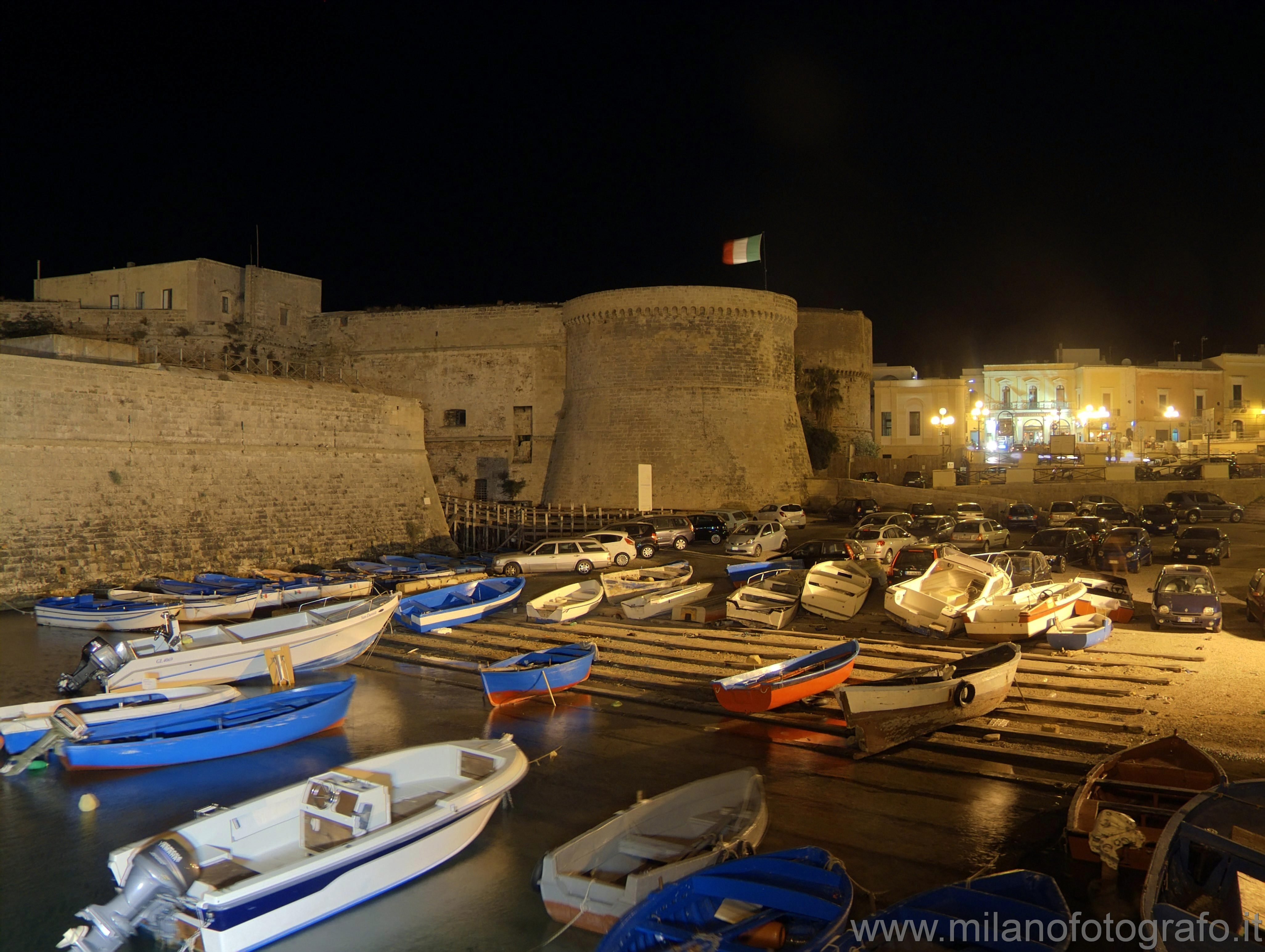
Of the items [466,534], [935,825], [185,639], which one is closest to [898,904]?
[935,825]

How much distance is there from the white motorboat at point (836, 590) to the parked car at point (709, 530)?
30.4 ft

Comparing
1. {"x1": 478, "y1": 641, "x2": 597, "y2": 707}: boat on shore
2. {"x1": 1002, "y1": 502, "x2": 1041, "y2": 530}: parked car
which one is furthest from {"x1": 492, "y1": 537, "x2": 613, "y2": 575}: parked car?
{"x1": 1002, "y1": 502, "x2": 1041, "y2": 530}: parked car

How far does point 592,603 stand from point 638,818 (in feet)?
31.4

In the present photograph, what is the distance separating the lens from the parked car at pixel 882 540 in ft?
63.0

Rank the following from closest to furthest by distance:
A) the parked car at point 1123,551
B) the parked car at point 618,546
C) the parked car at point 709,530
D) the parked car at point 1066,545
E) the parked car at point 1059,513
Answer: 1. the parked car at point 1123,551
2. the parked car at point 1066,545
3. the parked car at point 618,546
4. the parked car at point 1059,513
5. the parked car at point 709,530

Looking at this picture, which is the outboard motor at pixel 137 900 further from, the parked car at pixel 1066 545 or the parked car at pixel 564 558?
the parked car at pixel 1066 545

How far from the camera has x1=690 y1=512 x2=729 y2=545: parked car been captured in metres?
24.4

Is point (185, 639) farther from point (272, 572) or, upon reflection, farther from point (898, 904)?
point (898, 904)

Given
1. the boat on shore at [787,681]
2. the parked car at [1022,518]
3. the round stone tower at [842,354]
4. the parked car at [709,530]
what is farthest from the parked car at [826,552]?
the round stone tower at [842,354]

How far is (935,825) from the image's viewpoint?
Result: 22.3 ft

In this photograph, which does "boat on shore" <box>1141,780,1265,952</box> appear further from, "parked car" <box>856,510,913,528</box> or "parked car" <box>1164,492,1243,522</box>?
"parked car" <box>1164,492,1243,522</box>

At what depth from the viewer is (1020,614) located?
11.9 metres

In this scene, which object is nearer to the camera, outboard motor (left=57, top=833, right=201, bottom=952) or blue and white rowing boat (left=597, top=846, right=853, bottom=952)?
blue and white rowing boat (left=597, top=846, right=853, bottom=952)

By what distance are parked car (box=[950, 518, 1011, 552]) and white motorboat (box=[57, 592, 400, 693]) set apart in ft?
43.7
